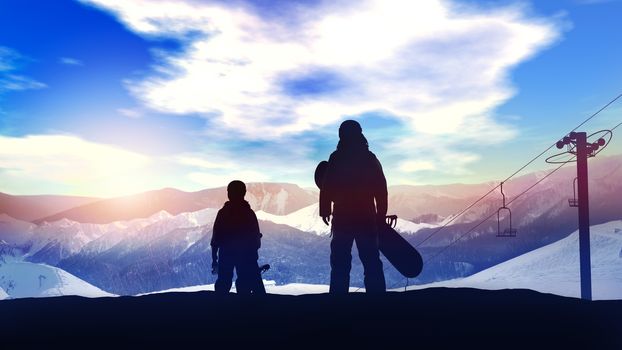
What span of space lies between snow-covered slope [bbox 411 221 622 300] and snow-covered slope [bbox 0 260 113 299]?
3453 inches

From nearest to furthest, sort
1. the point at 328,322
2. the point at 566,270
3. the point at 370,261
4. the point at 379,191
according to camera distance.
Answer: the point at 328,322, the point at 370,261, the point at 379,191, the point at 566,270

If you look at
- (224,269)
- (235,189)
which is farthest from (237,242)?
(235,189)

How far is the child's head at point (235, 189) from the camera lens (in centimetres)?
1193

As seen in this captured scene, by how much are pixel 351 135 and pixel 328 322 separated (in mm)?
4357

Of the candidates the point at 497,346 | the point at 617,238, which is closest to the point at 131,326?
the point at 497,346

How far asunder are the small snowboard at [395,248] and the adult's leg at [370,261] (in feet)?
2.70

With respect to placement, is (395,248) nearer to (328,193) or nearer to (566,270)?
(328,193)

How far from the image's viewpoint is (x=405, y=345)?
5.39 metres

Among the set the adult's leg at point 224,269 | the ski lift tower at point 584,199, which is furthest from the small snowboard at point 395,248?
the ski lift tower at point 584,199

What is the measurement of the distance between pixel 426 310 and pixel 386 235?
13.0 feet

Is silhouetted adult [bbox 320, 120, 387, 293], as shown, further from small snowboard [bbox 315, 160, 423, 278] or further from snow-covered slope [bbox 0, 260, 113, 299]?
snow-covered slope [bbox 0, 260, 113, 299]

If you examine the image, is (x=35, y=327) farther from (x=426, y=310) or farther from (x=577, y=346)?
(x=577, y=346)

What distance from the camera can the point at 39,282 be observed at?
553ft

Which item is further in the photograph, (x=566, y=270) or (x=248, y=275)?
(x=566, y=270)
